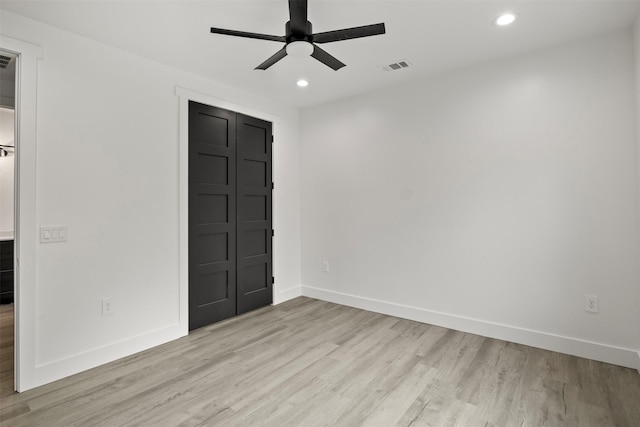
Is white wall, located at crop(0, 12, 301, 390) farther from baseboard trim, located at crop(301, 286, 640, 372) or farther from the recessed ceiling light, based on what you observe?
the recessed ceiling light

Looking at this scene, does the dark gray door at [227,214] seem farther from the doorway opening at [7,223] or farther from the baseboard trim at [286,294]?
the doorway opening at [7,223]

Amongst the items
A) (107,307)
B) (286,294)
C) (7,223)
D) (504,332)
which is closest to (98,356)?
(107,307)

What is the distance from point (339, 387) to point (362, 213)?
221 centimetres

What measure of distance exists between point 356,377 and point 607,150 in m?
2.73

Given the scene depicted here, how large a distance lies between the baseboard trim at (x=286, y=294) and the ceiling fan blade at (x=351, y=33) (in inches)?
126

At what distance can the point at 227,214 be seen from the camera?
12.2ft

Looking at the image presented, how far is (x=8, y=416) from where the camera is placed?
1996 millimetres

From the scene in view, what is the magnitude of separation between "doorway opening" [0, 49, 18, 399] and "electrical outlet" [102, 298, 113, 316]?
72 centimetres

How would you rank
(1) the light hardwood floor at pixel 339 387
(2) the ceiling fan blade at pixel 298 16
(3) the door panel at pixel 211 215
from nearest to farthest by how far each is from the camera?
(2) the ceiling fan blade at pixel 298 16, (1) the light hardwood floor at pixel 339 387, (3) the door panel at pixel 211 215

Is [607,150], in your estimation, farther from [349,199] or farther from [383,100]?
[349,199]

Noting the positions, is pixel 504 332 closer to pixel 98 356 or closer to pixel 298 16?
pixel 298 16

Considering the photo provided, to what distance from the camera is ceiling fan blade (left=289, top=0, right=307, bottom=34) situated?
1865 mm

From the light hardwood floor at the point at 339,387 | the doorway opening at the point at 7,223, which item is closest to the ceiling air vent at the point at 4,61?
the doorway opening at the point at 7,223

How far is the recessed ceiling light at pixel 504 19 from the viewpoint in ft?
7.73
